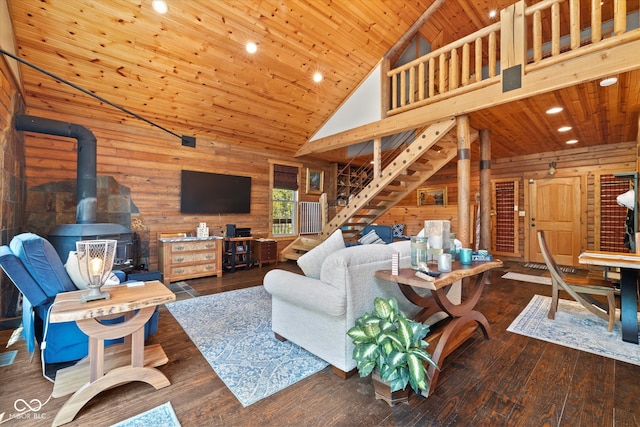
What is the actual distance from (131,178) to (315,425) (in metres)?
4.86

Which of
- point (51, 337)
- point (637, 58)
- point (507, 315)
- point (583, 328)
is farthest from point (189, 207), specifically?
point (637, 58)

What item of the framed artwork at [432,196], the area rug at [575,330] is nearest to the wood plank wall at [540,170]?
the framed artwork at [432,196]

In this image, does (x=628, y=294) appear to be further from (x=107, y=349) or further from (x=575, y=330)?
(x=107, y=349)

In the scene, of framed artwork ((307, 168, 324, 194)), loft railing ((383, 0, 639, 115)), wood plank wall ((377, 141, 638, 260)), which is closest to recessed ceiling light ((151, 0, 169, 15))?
loft railing ((383, 0, 639, 115))

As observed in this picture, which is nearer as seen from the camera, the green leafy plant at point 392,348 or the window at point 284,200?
the green leafy plant at point 392,348

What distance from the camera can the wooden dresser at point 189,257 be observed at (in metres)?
4.63

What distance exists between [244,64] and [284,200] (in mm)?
3339

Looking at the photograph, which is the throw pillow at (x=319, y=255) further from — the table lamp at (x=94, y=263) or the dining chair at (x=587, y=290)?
the dining chair at (x=587, y=290)

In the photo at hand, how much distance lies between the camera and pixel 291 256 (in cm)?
666

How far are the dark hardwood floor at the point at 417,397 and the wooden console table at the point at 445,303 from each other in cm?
17

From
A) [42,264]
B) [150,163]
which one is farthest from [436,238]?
[150,163]

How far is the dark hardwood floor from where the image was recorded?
1604 mm

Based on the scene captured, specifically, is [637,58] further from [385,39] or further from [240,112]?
[240,112]

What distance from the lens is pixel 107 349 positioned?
2.08 meters
